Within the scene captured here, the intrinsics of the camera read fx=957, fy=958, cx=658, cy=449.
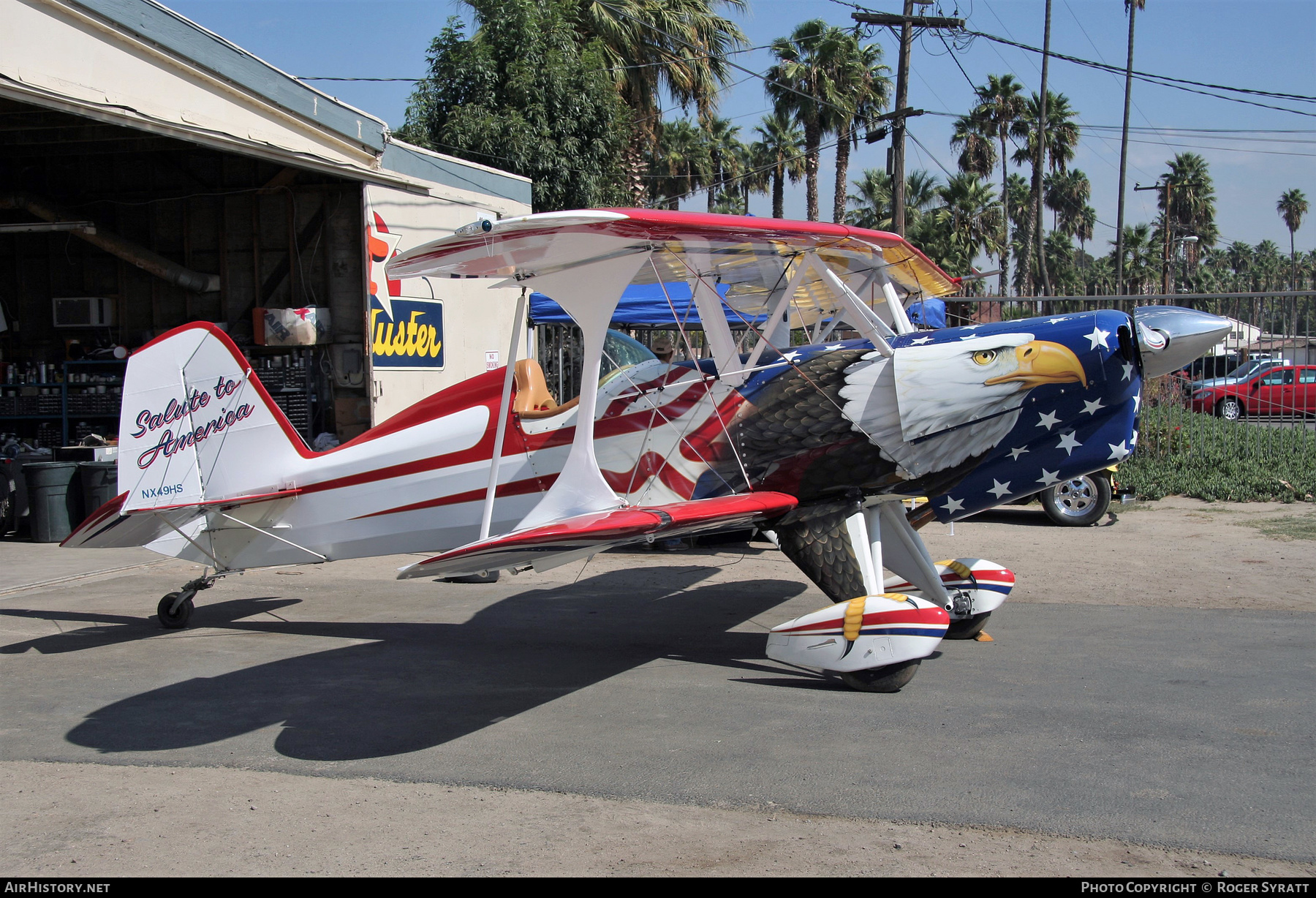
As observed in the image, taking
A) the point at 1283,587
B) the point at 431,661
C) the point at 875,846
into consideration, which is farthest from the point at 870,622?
the point at 1283,587

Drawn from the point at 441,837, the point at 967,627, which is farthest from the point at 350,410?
the point at 441,837

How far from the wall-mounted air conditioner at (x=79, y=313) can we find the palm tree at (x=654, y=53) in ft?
42.9

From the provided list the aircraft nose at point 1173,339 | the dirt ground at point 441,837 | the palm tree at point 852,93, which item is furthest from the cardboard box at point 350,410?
the palm tree at point 852,93

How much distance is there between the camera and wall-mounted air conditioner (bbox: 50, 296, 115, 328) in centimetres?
1399

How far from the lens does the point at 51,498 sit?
11.0 metres

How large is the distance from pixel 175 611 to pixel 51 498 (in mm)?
5384

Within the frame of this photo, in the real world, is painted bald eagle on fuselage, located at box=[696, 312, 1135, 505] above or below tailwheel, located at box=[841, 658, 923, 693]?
above

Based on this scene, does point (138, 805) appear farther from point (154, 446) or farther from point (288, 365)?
point (288, 365)

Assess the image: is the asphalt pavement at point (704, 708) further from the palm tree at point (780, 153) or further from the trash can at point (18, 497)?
the palm tree at point (780, 153)

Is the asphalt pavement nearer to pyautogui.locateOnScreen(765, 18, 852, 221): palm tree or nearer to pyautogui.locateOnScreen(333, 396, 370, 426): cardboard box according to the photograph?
pyautogui.locateOnScreen(333, 396, 370, 426): cardboard box

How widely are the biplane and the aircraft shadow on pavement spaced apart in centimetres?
70

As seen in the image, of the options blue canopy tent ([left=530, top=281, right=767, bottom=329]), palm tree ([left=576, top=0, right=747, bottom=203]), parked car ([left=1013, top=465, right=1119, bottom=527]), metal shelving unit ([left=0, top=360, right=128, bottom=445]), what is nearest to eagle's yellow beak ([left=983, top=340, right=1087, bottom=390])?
parked car ([left=1013, top=465, right=1119, bottom=527])

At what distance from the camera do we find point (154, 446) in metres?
6.65

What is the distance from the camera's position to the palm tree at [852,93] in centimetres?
3219
